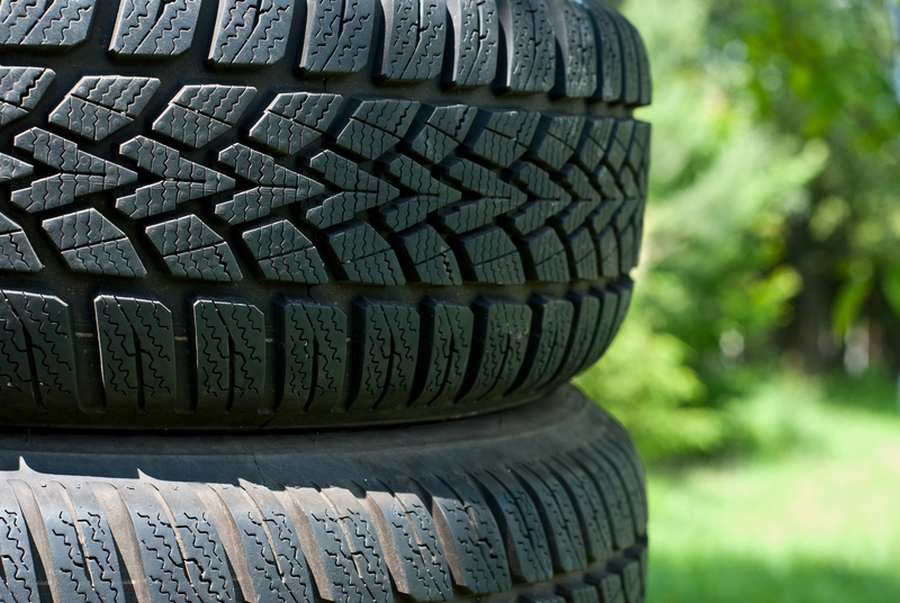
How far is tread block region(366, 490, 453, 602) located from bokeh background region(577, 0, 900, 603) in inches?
74.8

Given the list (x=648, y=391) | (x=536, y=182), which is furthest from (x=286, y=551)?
(x=648, y=391)

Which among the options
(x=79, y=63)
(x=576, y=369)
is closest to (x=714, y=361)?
(x=576, y=369)

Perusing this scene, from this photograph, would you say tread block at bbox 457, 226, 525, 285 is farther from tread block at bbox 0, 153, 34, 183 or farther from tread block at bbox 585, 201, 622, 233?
tread block at bbox 0, 153, 34, 183

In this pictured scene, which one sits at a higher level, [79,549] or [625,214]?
[625,214]

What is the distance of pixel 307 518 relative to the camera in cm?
80

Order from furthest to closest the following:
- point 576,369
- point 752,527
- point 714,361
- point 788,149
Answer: point 788,149
point 714,361
point 752,527
point 576,369

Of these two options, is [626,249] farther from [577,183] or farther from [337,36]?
[337,36]

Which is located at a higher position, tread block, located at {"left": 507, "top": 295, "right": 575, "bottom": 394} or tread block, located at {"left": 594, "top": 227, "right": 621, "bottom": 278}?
tread block, located at {"left": 594, "top": 227, "right": 621, "bottom": 278}

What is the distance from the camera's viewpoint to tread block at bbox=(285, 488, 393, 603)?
0.79 meters

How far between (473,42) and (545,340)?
32 centimetres

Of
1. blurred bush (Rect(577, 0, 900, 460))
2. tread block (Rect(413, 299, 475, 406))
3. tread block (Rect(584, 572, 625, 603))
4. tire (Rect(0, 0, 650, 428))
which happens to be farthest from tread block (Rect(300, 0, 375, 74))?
blurred bush (Rect(577, 0, 900, 460))

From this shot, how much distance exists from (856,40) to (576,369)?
11.4 feet

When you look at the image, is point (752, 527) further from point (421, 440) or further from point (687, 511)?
point (421, 440)

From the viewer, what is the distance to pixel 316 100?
0.78m
